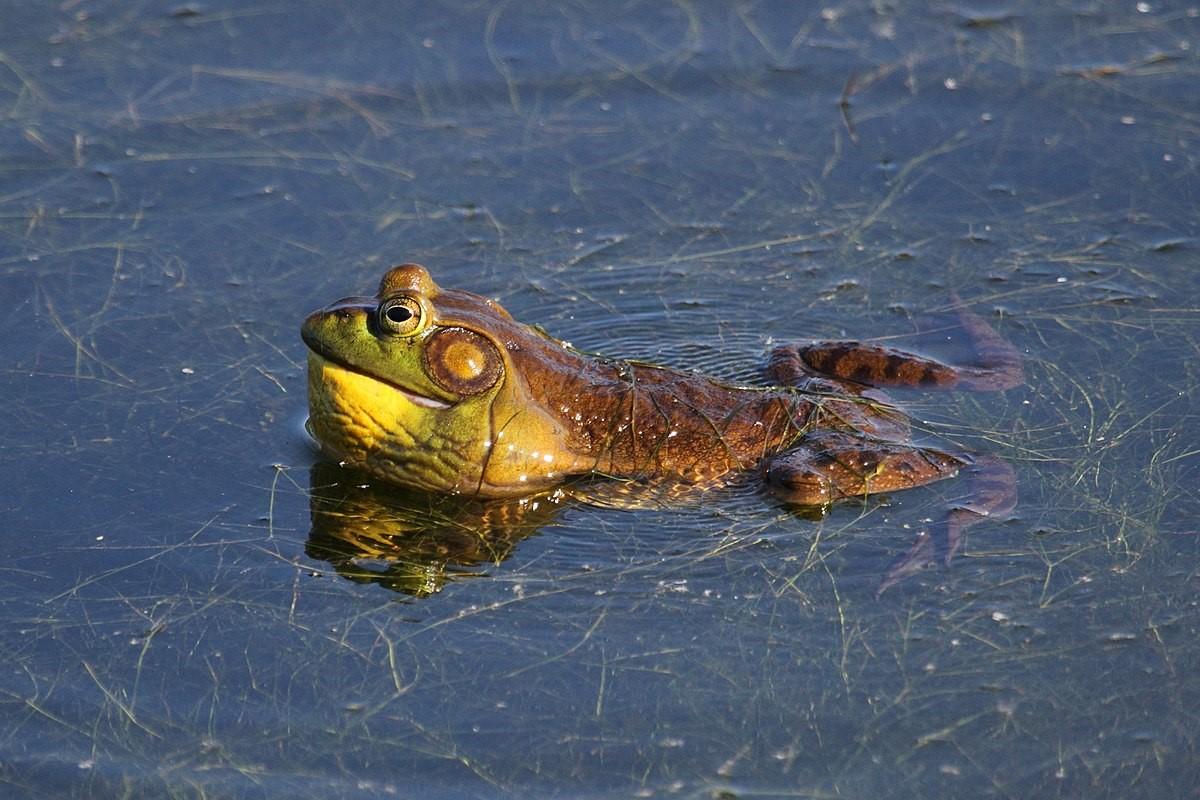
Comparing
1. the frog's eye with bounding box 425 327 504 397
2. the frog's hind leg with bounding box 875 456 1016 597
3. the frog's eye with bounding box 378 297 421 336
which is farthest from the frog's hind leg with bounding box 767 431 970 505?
the frog's eye with bounding box 378 297 421 336

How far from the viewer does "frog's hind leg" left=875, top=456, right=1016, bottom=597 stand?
5.84 meters

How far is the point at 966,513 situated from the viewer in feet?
20.0

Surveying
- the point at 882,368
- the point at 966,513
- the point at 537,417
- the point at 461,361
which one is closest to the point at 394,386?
the point at 461,361

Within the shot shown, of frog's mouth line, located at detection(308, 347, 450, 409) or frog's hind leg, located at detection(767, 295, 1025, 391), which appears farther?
frog's hind leg, located at detection(767, 295, 1025, 391)

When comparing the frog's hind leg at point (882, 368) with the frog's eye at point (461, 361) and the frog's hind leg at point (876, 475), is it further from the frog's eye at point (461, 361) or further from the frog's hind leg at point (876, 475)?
the frog's eye at point (461, 361)

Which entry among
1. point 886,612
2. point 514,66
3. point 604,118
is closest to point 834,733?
point 886,612

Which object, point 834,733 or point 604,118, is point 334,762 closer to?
point 834,733

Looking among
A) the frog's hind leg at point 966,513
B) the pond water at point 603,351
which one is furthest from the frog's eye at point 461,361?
the frog's hind leg at point 966,513

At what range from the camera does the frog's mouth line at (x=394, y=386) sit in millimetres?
6098

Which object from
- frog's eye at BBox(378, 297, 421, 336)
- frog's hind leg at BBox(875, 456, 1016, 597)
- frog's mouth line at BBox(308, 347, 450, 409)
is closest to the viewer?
frog's hind leg at BBox(875, 456, 1016, 597)

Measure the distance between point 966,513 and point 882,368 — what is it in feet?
3.05

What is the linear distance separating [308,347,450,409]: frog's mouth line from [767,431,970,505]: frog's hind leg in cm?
131

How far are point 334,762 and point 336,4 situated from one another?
6.00m

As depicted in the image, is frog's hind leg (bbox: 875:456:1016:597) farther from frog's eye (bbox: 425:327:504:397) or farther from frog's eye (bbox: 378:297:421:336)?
frog's eye (bbox: 378:297:421:336)
